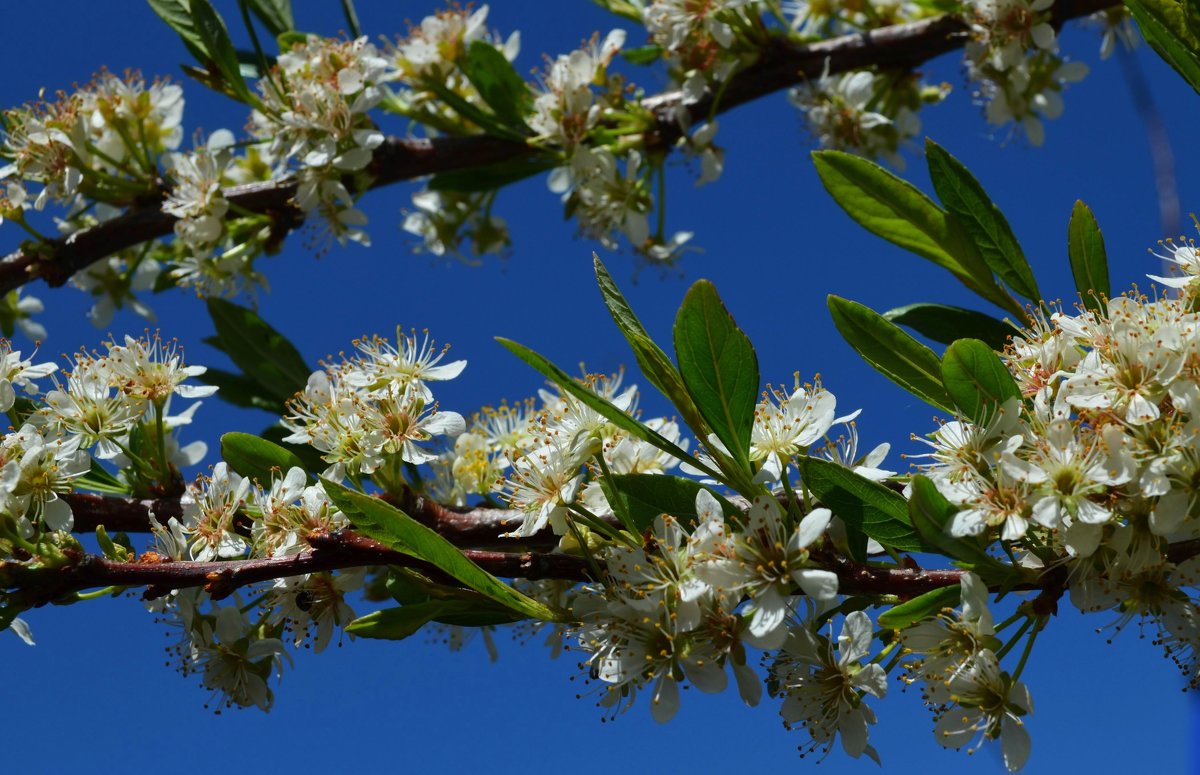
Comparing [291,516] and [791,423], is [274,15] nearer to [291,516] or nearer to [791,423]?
[291,516]

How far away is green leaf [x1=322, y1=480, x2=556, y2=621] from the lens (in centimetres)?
129

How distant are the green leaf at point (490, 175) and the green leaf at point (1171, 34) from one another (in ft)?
4.91

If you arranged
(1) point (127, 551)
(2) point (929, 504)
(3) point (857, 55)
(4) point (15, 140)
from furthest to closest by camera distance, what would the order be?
(3) point (857, 55) → (4) point (15, 140) → (1) point (127, 551) → (2) point (929, 504)

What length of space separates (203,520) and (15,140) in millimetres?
1516

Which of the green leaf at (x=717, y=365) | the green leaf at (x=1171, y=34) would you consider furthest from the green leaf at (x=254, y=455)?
the green leaf at (x=1171, y=34)

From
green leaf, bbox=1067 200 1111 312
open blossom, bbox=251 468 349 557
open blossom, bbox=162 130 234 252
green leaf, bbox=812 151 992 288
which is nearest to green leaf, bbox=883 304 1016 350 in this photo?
green leaf, bbox=812 151 992 288

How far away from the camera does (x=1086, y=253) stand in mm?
1610

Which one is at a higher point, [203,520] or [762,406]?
[762,406]

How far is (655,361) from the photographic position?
1.38m

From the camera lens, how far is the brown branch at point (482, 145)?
8.46 ft

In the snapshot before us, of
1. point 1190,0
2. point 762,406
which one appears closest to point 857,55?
point 1190,0

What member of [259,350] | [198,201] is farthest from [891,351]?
[198,201]

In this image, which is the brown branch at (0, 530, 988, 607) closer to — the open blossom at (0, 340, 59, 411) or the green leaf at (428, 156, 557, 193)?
the open blossom at (0, 340, 59, 411)

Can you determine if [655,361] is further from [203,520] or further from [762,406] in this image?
[203,520]
